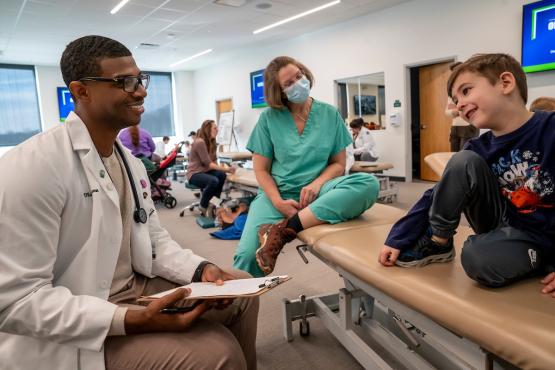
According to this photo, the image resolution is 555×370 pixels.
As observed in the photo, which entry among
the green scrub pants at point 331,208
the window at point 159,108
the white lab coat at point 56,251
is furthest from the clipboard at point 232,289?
the window at point 159,108

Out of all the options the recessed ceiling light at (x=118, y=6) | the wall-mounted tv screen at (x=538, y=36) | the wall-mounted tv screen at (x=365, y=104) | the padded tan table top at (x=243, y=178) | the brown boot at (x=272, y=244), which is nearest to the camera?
the brown boot at (x=272, y=244)

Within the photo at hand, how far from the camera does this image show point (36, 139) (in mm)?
908

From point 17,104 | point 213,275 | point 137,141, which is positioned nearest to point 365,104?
point 137,141

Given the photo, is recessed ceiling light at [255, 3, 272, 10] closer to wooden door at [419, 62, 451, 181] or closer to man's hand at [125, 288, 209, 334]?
wooden door at [419, 62, 451, 181]

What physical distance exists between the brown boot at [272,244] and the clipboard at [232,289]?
429mm

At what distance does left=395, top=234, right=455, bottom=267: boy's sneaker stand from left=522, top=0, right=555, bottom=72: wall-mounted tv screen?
167 inches

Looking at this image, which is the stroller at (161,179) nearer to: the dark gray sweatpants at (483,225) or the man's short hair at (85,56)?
the man's short hair at (85,56)

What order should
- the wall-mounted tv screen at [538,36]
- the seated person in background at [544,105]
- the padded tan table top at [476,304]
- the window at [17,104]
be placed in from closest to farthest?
the padded tan table top at [476,304], the seated person in background at [544,105], the wall-mounted tv screen at [538,36], the window at [17,104]

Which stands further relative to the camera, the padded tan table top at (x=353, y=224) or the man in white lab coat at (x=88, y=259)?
the padded tan table top at (x=353, y=224)

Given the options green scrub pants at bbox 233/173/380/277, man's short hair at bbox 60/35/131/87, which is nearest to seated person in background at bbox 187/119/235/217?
green scrub pants at bbox 233/173/380/277

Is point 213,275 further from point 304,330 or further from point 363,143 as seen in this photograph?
point 363,143

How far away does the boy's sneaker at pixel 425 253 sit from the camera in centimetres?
100

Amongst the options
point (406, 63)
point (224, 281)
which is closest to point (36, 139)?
point (224, 281)

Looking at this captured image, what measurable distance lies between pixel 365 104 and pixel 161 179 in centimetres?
392
